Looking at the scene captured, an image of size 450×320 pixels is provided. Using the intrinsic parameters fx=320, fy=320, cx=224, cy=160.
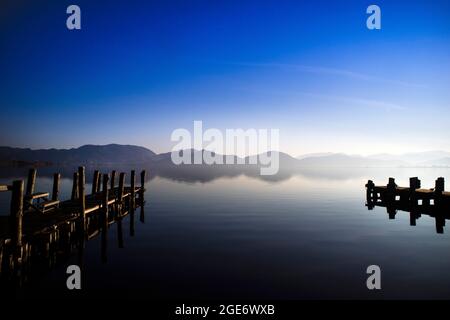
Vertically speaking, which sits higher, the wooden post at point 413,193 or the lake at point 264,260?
the wooden post at point 413,193

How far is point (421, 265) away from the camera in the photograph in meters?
15.8

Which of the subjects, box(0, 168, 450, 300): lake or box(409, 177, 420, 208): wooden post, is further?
box(409, 177, 420, 208): wooden post

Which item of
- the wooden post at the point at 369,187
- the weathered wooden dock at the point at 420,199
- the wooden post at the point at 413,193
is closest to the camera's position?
the weathered wooden dock at the point at 420,199

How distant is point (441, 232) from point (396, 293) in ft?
44.3

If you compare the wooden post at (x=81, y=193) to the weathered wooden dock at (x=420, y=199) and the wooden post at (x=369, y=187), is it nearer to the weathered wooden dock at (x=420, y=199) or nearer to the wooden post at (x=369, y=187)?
the weathered wooden dock at (x=420, y=199)

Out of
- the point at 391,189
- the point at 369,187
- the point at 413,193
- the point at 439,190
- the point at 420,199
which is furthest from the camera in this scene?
the point at 369,187

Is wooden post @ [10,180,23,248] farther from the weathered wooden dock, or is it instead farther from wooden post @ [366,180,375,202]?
wooden post @ [366,180,375,202]

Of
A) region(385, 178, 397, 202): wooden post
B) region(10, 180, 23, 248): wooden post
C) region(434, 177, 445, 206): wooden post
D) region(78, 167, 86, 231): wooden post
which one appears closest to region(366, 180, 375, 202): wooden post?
region(385, 178, 397, 202): wooden post

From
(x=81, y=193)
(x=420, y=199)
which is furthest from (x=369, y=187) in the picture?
(x=81, y=193)

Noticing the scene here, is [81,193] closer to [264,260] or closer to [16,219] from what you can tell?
[16,219]

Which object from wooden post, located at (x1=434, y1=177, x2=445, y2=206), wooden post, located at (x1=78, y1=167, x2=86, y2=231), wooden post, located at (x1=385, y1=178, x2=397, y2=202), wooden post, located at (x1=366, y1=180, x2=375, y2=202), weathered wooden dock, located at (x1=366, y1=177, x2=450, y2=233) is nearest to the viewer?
wooden post, located at (x1=78, y1=167, x2=86, y2=231)

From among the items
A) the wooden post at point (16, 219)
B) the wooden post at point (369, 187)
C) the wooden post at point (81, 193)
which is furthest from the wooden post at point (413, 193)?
the wooden post at point (16, 219)

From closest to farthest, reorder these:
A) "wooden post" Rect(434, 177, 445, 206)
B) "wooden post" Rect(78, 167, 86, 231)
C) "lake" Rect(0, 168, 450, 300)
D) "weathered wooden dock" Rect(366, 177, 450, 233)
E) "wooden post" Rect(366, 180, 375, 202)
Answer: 1. "lake" Rect(0, 168, 450, 300)
2. "wooden post" Rect(78, 167, 86, 231)
3. "wooden post" Rect(434, 177, 445, 206)
4. "weathered wooden dock" Rect(366, 177, 450, 233)
5. "wooden post" Rect(366, 180, 375, 202)

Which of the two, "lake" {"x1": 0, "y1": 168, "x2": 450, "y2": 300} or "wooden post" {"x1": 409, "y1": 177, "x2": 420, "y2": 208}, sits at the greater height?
"wooden post" {"x1": 409, "y1": 177, "x2": 420, "y2": 208}
